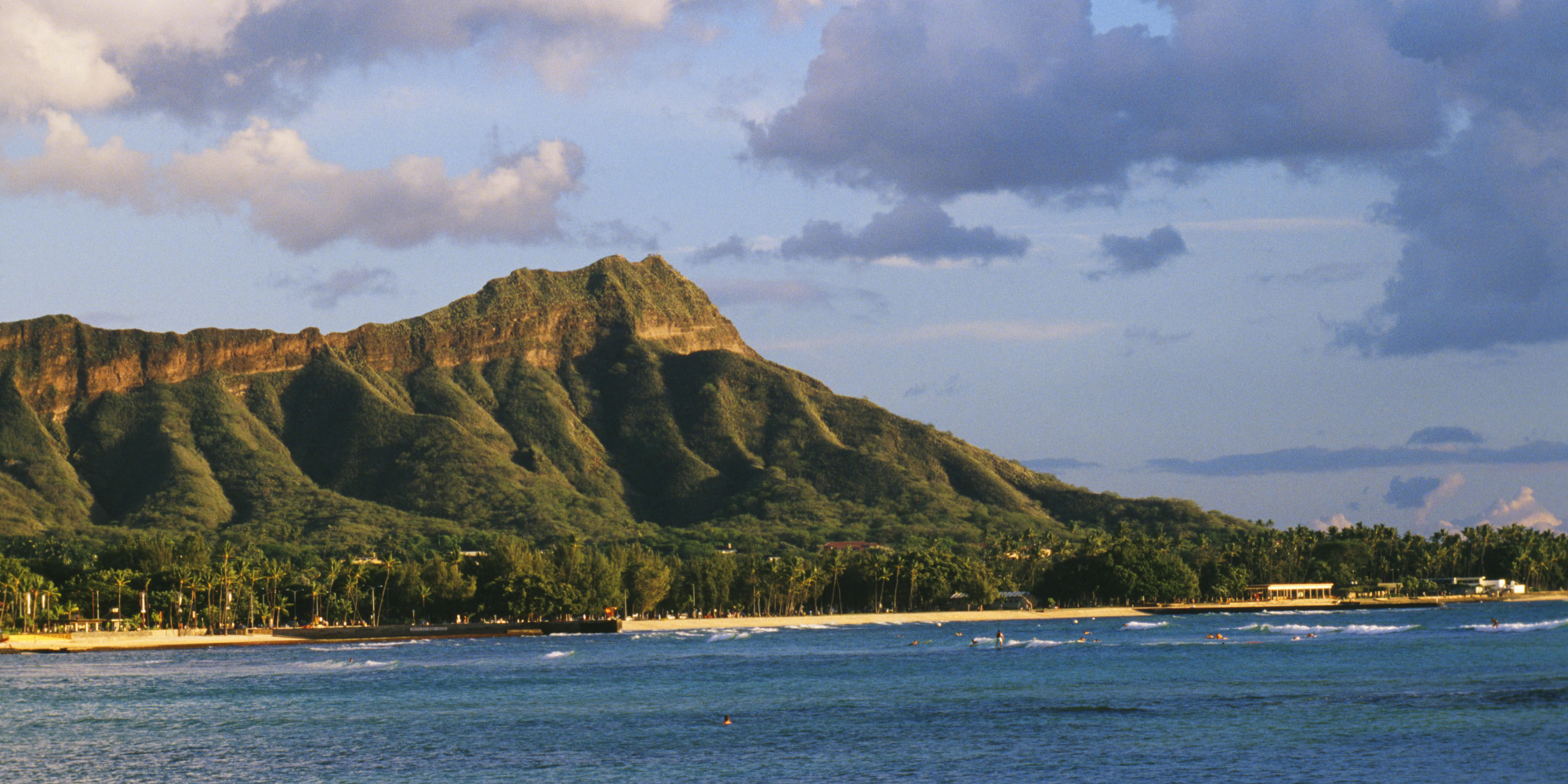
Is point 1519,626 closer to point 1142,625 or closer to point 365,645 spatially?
point 1142,625

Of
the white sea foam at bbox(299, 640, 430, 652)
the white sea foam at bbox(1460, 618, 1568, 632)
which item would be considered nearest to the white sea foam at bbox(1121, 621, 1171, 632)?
the white sea foam at bbox(1460, 618, 1568, 632)

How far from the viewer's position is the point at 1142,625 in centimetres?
17650

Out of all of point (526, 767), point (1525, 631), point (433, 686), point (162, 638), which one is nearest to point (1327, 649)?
point (1525, 631)

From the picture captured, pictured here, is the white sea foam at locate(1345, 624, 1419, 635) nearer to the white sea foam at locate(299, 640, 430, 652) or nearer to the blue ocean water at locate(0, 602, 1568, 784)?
the blue ocean water at locate(0, 602, 1568, 784)

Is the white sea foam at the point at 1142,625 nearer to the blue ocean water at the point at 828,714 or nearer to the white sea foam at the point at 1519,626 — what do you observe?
the blue ocean water at the point at 828,714

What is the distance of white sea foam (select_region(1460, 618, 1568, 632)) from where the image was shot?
492ft

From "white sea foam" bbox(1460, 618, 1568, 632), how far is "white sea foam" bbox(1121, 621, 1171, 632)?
1314 inches

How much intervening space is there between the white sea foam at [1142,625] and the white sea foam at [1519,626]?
33.4 m

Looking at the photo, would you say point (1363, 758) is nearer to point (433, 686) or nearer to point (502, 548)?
point (433, 686)

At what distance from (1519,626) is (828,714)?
340ft

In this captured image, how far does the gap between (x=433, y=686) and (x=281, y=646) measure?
69140mm

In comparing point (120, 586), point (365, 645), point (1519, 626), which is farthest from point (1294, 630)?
point (120, 586)

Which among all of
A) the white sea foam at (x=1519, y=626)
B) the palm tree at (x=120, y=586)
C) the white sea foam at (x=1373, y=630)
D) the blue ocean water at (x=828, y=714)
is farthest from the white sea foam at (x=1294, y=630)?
the palm tree at (x=120, y=586)

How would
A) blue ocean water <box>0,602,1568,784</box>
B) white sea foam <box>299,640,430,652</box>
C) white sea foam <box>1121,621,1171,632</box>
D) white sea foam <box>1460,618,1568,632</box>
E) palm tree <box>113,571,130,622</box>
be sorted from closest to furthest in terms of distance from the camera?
blue ocean water <box>0,602,1568,784</box>
white sea foam <box>1460,618,1568,632</box>
white sea foam <box>299,640,430,652</box>
white sea foam <box>1121,621,1171,632</box>
palm tree <box>113,571,130,622</box>
